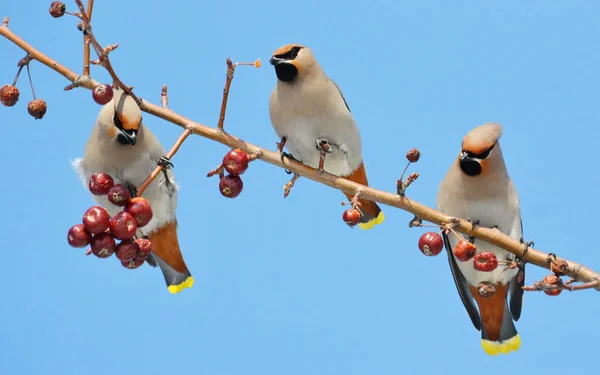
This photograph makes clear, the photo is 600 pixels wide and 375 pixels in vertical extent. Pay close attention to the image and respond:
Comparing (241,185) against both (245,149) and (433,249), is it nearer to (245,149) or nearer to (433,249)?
(245,149)

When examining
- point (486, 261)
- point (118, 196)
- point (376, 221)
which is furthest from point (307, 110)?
point (118, 196)

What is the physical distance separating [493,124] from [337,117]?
1208 millimetres

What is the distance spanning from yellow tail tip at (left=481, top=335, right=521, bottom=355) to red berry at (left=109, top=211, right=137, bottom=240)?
119 inches

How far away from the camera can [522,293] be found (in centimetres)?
537

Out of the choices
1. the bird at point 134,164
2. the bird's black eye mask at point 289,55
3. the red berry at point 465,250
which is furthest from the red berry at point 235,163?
the bird's black eye mask at point 289,55

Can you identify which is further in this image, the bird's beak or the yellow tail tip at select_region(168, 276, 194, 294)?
the yellow tail tip at select_region(168, 276, 194, 294)

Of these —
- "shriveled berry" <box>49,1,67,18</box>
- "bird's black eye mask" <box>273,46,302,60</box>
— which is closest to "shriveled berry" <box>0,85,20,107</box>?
"shriveled berry" <box>49,1,67,18</box>

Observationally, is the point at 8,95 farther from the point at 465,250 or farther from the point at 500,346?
the point at 500,346

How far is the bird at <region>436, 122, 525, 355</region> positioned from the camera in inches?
185

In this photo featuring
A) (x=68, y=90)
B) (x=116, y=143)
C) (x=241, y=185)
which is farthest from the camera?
(x=116, y=143)

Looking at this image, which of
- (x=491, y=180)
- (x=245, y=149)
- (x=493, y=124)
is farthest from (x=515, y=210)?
(x=245, y=149)

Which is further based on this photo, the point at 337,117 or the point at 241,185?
the point at 337,117

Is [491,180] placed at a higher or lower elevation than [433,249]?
higher

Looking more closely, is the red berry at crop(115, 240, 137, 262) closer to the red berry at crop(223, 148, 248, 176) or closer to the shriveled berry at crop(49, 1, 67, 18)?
the red berry at crop(223, 148, 248, 176)
